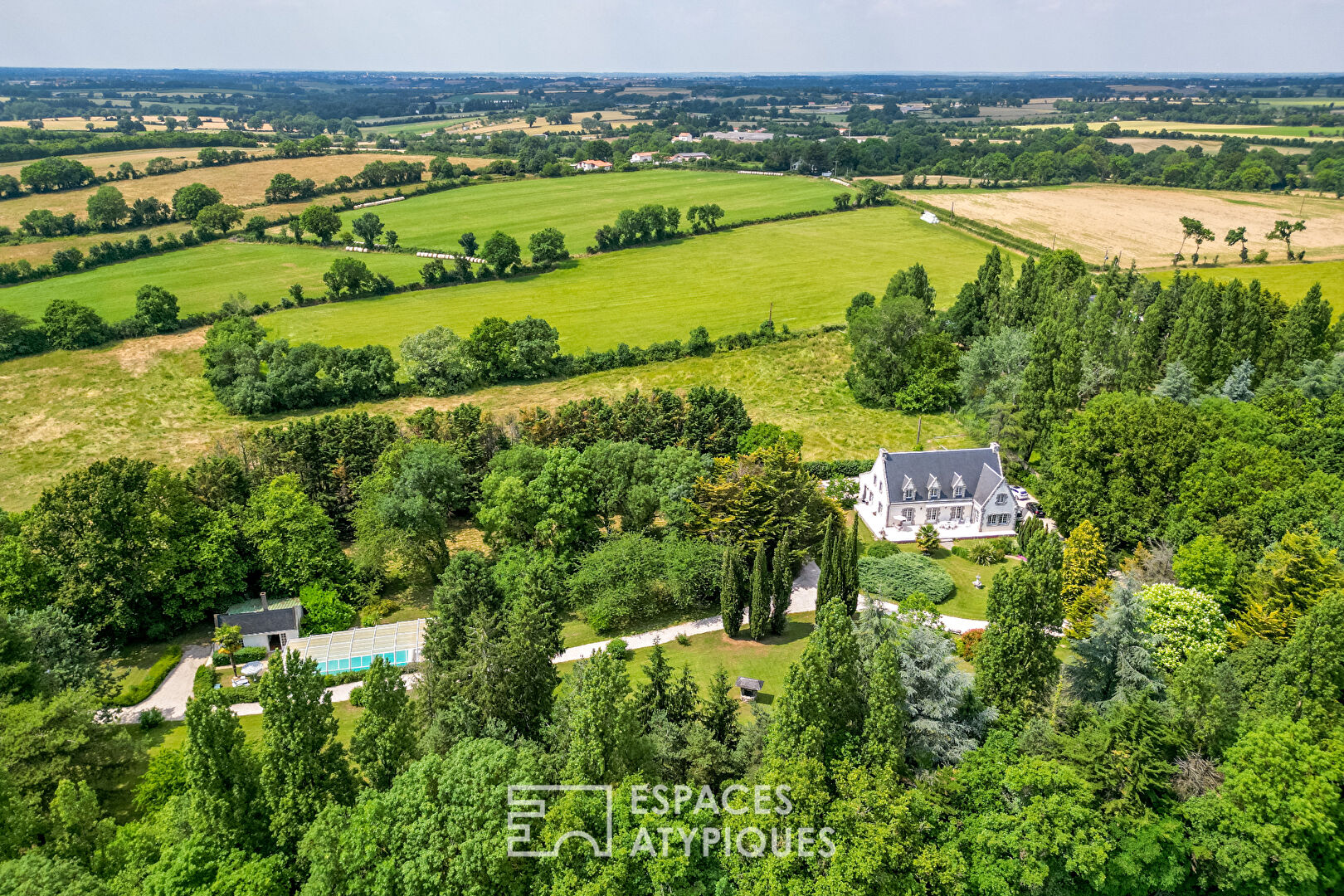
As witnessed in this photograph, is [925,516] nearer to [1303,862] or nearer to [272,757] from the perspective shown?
[1303,862]

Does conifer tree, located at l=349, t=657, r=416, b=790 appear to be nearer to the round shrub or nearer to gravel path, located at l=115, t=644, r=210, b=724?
gravel path, located at l=115, t=644, r=210, b=724

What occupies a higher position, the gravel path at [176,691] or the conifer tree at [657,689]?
the conifer tree at [657,689]

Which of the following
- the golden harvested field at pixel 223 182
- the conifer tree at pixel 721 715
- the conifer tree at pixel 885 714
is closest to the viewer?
the conifer tree at pixel 885 714

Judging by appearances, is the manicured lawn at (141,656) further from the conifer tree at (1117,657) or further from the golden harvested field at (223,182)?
the golden harvested field at (223,182)

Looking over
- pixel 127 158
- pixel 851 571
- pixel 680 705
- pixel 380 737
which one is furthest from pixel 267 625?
pixel 127 158

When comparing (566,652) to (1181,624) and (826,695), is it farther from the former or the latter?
(1181,624)

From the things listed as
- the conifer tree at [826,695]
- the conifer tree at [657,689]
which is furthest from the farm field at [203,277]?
the conifer tree at [826,695]
